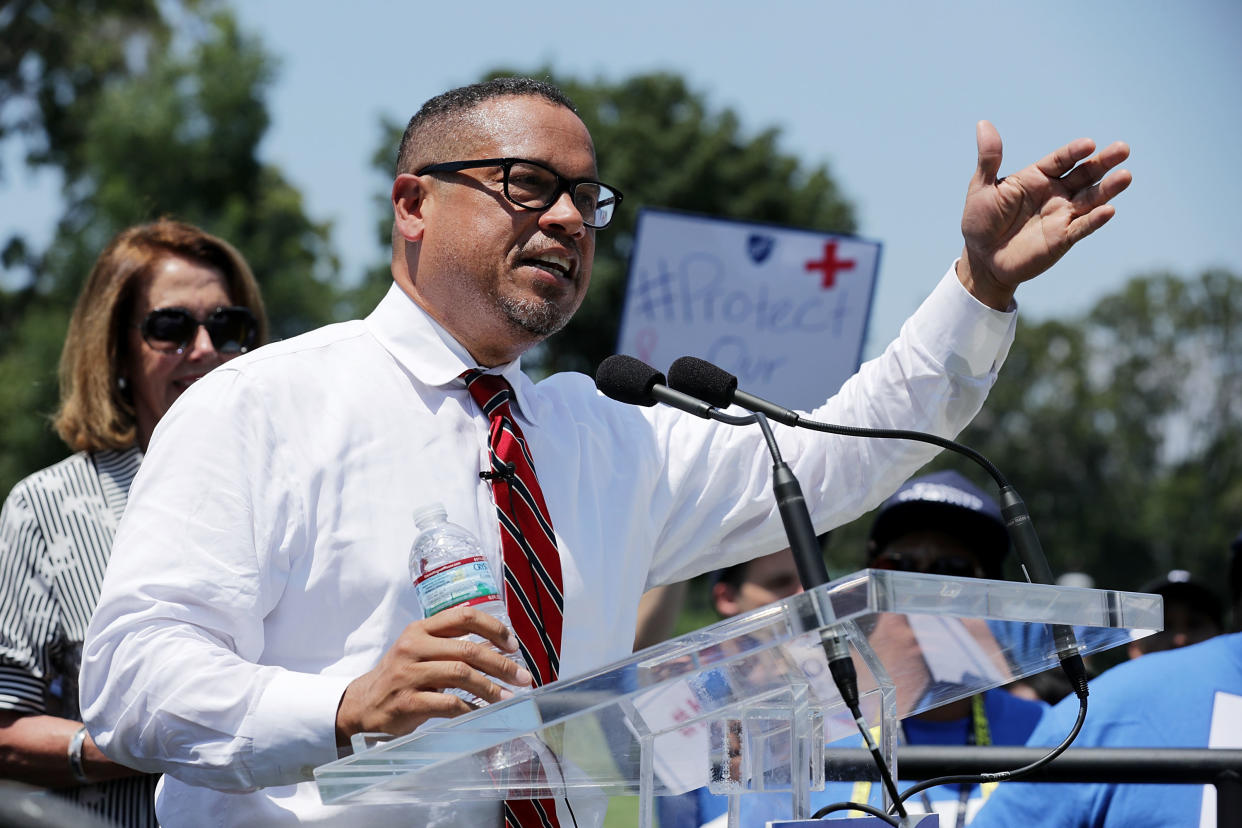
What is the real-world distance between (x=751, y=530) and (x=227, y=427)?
1199 mm

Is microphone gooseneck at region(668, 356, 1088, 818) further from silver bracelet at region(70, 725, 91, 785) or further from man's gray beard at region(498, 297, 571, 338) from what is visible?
silver bracelet at region(70, 725, 91, 785)

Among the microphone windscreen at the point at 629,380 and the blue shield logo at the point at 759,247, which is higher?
the blue shield logo at the point at 759,247

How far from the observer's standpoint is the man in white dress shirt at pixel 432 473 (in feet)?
7.24

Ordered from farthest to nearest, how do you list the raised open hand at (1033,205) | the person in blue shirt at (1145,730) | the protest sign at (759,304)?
the protest sign at (759,304)
the person in blue shirt at (1145,730)
the raised open hand at (1033,205)

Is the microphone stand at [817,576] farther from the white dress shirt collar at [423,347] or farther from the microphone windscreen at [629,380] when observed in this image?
the white dress shirt collar at [423,347]

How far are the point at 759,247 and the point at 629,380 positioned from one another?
Result: 13.5 ft

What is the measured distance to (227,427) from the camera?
2510mm

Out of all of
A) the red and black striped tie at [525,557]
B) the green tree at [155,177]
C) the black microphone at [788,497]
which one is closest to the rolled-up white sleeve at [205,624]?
the red and black striped tie at [525,557]

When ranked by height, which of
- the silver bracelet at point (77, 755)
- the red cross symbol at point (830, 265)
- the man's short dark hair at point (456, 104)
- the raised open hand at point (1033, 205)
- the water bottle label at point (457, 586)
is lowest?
the silver bracelet at point (77, 755)

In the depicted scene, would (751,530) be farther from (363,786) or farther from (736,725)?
(363,786)

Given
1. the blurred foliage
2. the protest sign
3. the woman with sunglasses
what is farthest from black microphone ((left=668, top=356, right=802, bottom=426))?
the blurred foliage

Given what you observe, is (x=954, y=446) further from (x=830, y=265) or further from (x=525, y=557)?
(x=830, y=265)

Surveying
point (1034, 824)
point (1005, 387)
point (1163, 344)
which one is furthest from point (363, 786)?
point (1163, 344)

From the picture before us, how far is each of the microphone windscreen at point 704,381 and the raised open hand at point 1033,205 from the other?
0.79 meters
